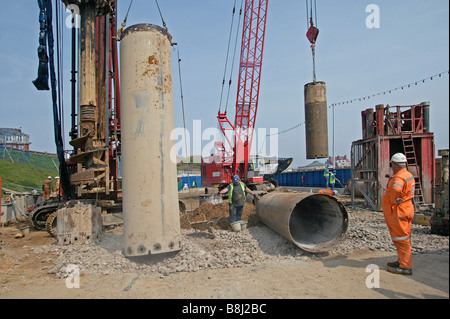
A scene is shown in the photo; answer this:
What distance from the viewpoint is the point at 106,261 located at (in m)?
5.21

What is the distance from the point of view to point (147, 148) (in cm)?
465

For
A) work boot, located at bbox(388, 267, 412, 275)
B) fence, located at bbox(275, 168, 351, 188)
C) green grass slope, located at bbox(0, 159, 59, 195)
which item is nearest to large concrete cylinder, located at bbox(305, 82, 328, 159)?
work boot, located at bbox(388, 267, 412, 275)

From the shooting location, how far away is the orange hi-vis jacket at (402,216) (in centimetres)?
443

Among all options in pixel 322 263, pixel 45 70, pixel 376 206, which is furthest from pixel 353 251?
pixel 45 70

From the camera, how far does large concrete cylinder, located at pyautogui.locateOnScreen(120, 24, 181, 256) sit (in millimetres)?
4652

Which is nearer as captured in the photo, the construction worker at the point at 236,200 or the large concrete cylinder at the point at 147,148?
the large concrete cylinder at the point at 147,148

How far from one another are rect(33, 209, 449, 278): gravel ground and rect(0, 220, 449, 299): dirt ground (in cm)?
17

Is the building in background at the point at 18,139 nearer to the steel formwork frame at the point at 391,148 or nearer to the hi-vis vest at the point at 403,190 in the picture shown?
the steel formwork frame at the point at 391,148

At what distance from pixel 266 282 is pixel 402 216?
2238mm

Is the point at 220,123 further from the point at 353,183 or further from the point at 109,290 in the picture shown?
the point at 109,290

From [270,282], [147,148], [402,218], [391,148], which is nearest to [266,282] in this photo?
[270,282]

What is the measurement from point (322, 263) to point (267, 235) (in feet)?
5.54

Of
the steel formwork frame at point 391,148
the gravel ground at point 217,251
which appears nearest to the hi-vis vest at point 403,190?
the gravel ground at point 217,251

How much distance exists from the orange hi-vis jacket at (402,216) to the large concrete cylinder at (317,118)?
2420mm
